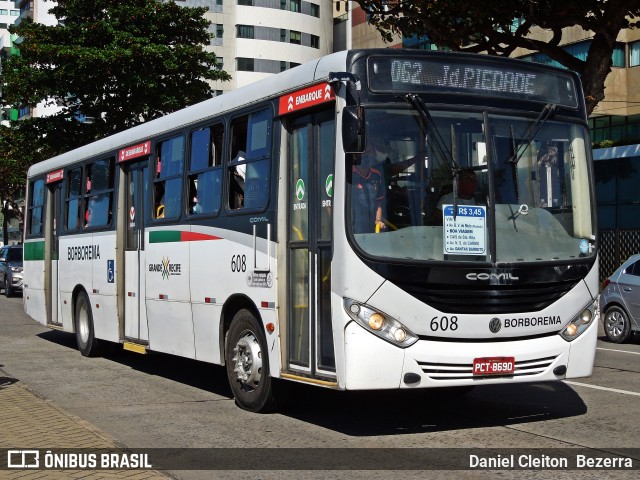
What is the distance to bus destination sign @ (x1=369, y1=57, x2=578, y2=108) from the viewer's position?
29.2ft

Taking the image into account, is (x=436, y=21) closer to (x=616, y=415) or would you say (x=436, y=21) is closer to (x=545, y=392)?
(x=545, y=392)

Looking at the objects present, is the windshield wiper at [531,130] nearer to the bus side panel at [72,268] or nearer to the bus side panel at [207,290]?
the bus side panel at [207,290]

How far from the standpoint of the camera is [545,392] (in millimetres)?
11531

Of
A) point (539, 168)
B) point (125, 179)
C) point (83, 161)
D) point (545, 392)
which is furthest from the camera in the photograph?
point (83, 161)

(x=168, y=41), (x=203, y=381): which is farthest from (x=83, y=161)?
(x=168, y=41)

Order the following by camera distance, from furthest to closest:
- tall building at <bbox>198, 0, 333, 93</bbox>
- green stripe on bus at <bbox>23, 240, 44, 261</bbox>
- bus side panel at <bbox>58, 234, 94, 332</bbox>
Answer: tall building at <bbox>198, 0, 333, 93</bbox>, green stripe on bus at <bbox>23, 240, 44, 261</bbox>, bus side panel at <bbox>58, 234, 94, 332</bbox>

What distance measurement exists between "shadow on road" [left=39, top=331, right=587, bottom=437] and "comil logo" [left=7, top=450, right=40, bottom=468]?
105 inches

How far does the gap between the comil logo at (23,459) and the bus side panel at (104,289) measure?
646 cm

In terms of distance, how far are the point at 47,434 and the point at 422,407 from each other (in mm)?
3716

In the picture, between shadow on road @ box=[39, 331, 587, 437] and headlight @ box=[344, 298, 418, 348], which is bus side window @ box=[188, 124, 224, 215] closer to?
shadow on road @ box=[39, 331, 587, 437]

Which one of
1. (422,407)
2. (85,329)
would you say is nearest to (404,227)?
(422,407)

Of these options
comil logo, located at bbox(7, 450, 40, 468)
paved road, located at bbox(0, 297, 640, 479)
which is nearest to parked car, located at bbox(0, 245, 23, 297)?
paved road, located at bbox(0, 297, 640, 479)

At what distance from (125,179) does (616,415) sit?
750 cm

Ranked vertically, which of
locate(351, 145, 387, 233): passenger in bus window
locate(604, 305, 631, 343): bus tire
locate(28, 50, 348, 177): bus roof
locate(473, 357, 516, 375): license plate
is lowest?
locate(604, 305, 631, 343): bus tire
